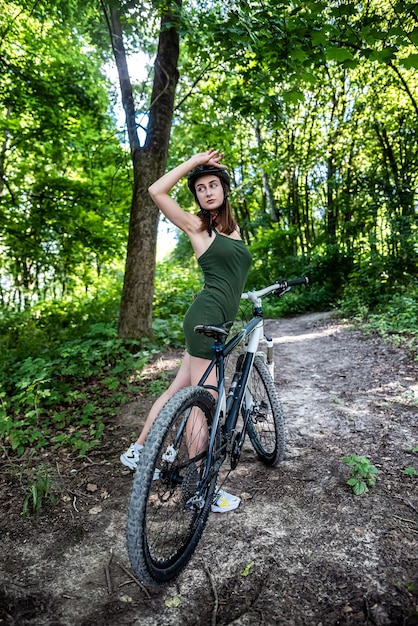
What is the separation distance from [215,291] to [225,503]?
4.55 ft

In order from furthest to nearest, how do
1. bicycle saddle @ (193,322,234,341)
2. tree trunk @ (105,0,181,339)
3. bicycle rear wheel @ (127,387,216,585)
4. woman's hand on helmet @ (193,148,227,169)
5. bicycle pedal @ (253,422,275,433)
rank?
tree trunk @ (105,0,181,339), bicycle pedal @ (253,422,275,433), woman's hand on helmet @ (193,148,227,169), bicycle saddle @ (193,322,234,341), bicycle rear wheel @ (127,387,216,585)

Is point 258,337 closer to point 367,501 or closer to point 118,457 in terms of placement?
point 367,501

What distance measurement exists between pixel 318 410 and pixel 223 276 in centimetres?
246

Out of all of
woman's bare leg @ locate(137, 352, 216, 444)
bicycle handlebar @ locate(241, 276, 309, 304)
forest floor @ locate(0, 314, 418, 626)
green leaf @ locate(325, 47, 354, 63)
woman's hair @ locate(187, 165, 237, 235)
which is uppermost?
green leaf @ locate(325, 47, 354, 63)

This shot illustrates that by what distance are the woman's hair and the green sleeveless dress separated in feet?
0.26

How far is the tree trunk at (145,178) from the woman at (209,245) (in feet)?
10.7

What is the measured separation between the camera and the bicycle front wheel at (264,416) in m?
2.85

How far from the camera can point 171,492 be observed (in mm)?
1970

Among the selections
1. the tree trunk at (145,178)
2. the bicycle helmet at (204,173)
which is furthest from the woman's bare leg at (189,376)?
the tree trunk at (145,178)

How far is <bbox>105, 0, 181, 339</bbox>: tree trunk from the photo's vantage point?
5473 millimetres

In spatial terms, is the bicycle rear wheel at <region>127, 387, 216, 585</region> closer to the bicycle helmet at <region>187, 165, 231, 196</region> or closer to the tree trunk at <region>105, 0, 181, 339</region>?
the bicycle helmet at <region>187, 165, 231, 196</region>

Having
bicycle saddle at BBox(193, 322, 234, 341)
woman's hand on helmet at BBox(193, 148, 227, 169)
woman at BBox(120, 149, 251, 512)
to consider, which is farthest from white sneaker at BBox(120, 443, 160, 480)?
woman's hand on helmet at BBox(193, 148, 227, 169)

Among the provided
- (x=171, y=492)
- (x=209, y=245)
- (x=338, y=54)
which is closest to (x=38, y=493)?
(x=171, y=492)

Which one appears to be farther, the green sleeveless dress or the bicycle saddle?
the green sleeveless dress
